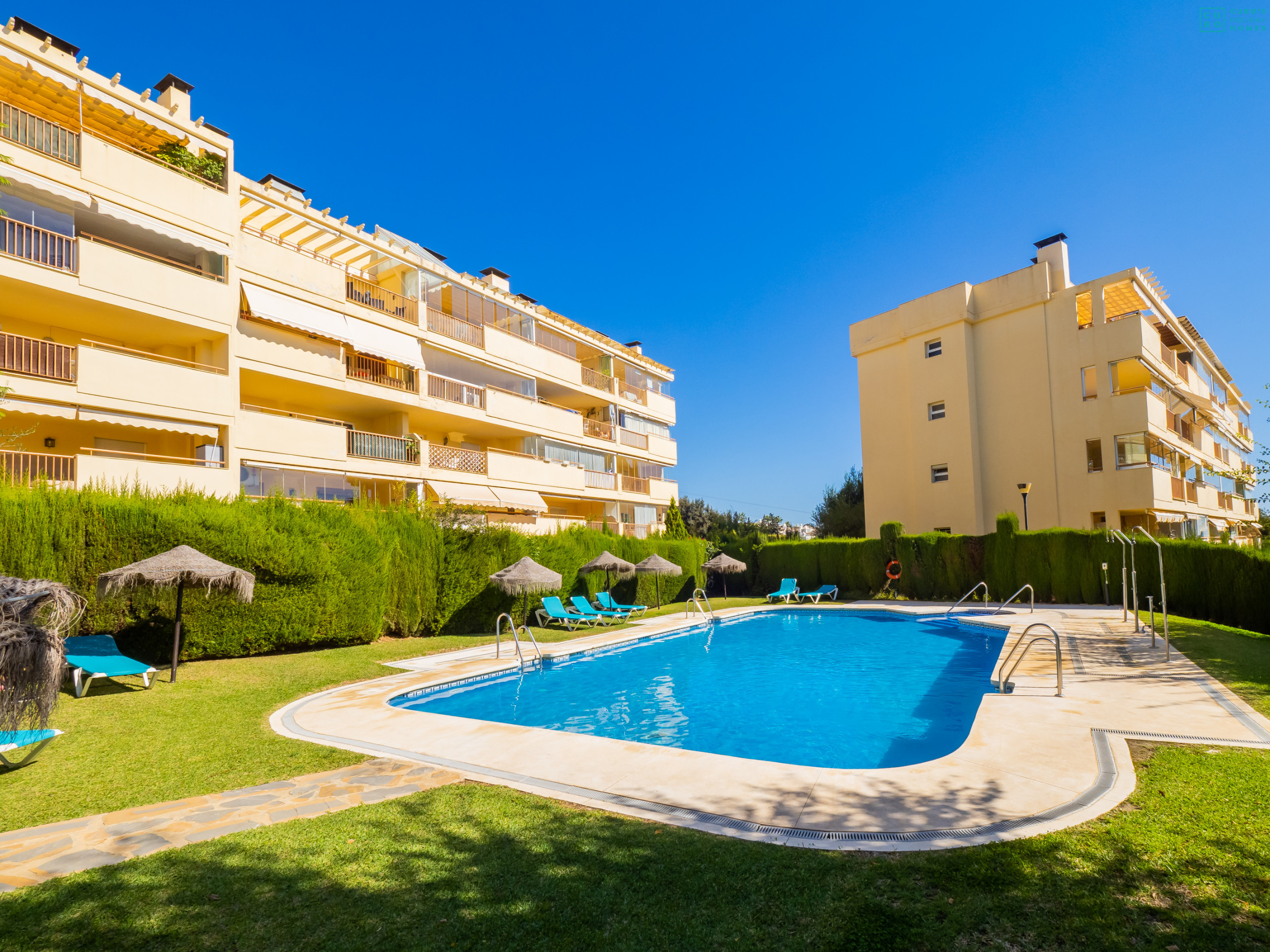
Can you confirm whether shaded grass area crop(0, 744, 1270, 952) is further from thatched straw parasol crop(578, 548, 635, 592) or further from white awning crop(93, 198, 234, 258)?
→ white awning crop(93, 198, 234, 258)

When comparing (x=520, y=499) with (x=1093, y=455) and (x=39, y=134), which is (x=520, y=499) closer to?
(x=39, y=134)

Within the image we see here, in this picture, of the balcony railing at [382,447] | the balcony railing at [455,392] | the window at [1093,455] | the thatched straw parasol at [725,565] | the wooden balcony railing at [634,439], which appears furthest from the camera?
the wooden balcony railing at [634,439]

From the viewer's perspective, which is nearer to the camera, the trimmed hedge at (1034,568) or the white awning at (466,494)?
the trimmed hedge at (1034,568)

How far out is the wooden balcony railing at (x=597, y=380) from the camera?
108 feet

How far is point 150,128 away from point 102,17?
2443 mm

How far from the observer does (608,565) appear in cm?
2175

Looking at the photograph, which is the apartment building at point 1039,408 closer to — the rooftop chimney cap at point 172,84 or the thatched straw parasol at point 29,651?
the thatched straw parasol at point 29,651

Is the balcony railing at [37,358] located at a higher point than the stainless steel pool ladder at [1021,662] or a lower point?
higher

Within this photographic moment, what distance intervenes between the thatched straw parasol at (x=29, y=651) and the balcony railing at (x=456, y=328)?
764 inches

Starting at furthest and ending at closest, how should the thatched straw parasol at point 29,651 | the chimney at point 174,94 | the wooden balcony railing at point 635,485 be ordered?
the wooden balcony railing at point 635,485, the chimney at point 174,94, the thatched straw parasol at point 29,651

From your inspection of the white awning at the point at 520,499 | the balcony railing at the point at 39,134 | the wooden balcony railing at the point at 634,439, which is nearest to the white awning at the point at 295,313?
the balcony railing at the point at 39,134

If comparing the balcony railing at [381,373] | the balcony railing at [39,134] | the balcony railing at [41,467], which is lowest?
the balcony railing at [41,467]

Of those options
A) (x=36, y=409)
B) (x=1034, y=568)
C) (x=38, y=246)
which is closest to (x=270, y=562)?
(x=36, y=409)

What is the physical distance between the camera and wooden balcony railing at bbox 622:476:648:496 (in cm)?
3434
